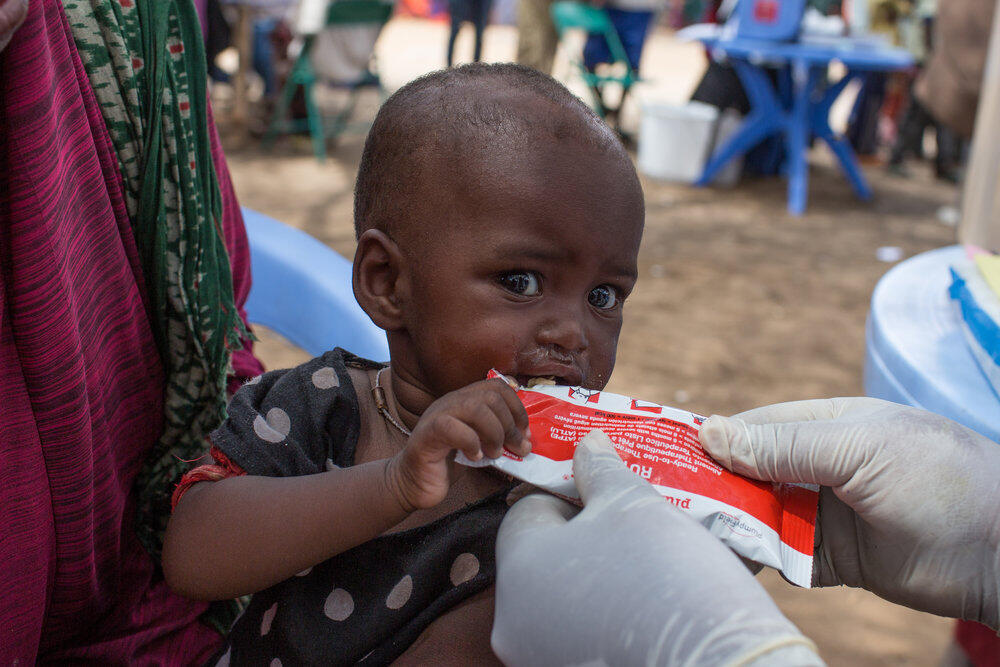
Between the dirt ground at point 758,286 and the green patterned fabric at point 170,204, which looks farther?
the dirt ground at point 758,286

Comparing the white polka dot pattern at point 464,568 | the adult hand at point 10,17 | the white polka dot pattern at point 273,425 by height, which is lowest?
the white polka dot pattern at point 464,568

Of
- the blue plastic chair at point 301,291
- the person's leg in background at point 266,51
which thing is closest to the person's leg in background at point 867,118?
the person's leg in background at point 266,51

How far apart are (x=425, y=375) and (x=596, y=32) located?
6.75 metres

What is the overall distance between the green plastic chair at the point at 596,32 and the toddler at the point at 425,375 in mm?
6112

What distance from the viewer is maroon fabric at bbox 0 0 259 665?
0.87m

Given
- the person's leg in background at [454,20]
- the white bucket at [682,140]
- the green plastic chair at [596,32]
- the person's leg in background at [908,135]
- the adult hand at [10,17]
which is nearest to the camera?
the adult hand at [10,17]

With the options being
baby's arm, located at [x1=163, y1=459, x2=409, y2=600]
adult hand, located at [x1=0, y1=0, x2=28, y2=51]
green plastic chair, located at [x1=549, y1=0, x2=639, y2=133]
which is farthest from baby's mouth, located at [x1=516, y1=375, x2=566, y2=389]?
green plastic chair, located at [x1=549, y1=0, x2=639, y2=133]

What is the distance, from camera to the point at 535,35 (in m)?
7.48

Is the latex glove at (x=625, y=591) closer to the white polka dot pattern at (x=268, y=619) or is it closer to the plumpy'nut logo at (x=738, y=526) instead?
the plumpy'nut logo at (x=738, y=526)

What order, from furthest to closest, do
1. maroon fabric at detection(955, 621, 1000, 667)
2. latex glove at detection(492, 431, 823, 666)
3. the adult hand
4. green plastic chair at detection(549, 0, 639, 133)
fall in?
green plastic chair at detection(549, 0, 639, 133), maroon fabric at detection(955, 621, 1000, 667), the adult hand, latex glove at detection(492, 431, 823, 666)

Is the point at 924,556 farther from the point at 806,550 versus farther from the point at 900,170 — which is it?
the point at 900,170

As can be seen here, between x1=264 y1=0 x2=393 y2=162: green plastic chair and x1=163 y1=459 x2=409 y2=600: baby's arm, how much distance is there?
551 cm

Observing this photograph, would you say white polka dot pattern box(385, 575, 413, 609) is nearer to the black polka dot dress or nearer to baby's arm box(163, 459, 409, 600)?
the black polka dot dress

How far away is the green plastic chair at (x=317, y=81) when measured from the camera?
6.07m
